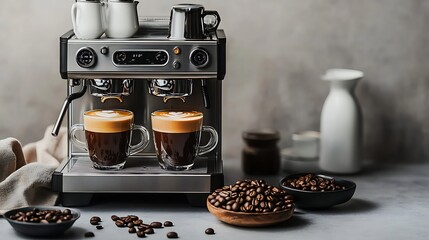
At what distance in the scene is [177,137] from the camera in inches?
89.4

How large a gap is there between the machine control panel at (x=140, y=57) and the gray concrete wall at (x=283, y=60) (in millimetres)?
554

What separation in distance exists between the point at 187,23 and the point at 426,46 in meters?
0.94

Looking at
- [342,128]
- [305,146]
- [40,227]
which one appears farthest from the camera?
[305,146]

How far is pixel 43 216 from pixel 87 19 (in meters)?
0.52

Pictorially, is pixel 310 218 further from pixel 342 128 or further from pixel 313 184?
pixel 342 128

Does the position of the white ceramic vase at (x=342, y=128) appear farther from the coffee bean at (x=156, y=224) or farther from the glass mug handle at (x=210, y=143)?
the coffee bean at (x=156, y=224)

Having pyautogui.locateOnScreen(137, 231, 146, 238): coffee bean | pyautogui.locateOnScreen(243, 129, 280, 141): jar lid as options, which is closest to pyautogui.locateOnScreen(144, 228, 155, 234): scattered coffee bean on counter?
pyautogui.locateOnScreen(137, 231, 146, 238): coffee bean

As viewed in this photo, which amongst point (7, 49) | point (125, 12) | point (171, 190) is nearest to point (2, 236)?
point (171, 190)

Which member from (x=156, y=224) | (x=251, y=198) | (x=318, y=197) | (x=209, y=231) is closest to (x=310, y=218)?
(x=318, y=197)

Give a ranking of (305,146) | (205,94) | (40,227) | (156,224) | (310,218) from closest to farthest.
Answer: (40,227) < (156,224) < (310,218) < (205,94) < (305,146)

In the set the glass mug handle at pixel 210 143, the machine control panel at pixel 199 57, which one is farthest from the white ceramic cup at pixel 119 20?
Result: the glass mug handle at pixel 210 143

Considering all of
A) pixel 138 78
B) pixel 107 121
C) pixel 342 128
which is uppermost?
pixel 138 78

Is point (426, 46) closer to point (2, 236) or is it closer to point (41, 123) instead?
point (41, 123)

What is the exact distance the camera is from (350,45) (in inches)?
111
